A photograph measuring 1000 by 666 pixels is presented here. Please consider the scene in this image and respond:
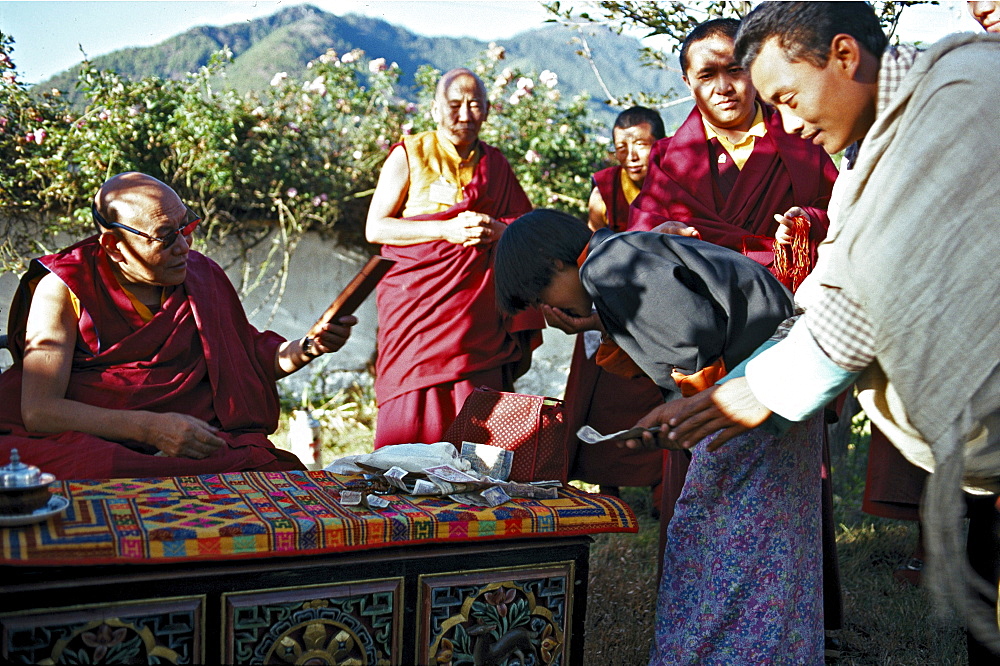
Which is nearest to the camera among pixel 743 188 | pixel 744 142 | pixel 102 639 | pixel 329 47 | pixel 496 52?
pixel 102 639

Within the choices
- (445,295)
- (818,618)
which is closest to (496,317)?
(445,295)

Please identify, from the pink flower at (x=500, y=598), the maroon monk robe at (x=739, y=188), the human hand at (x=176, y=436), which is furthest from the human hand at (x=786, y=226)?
the human hand at (x=176, y=436)

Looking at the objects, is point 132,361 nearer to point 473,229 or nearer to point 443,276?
point 443,276

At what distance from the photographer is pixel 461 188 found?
14.9 feet

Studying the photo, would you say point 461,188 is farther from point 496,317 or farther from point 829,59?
point 829,59

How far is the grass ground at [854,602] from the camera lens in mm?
3020

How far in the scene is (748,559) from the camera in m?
2.23

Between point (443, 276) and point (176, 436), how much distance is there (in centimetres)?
182

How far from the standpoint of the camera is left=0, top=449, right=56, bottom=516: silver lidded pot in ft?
6.02

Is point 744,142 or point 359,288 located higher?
point 744,142

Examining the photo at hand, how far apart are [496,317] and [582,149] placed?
290cm

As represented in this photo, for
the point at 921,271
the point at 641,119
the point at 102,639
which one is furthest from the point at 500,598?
the point at 641,119

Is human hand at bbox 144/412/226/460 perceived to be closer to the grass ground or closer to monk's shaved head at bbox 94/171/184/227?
monk's shaved head at bbox 94/171/184/227

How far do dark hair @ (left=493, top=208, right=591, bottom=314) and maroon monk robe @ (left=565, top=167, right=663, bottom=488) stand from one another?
5.85 ft
